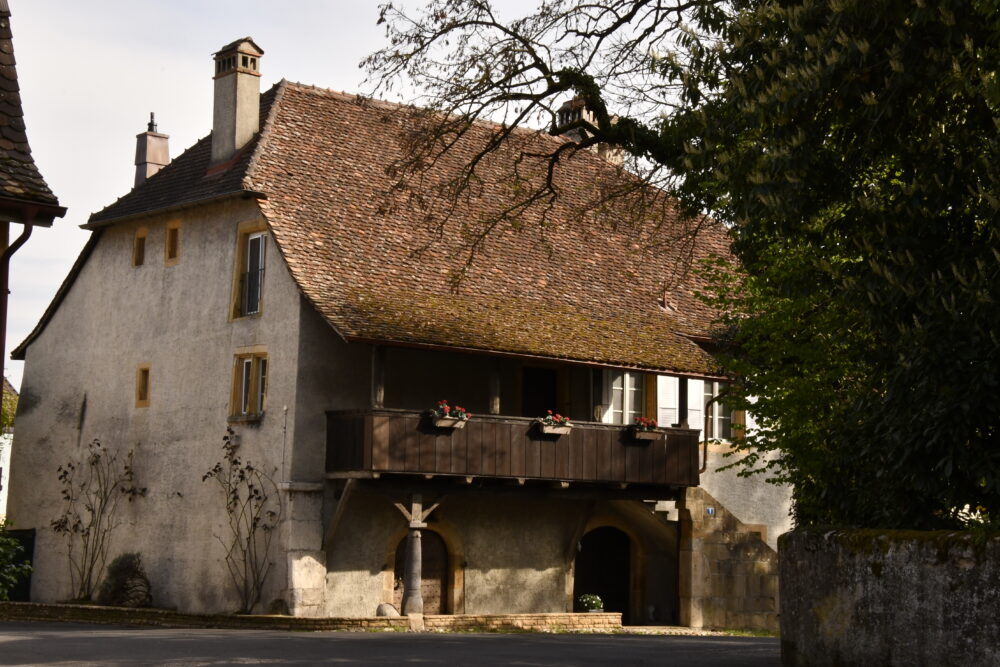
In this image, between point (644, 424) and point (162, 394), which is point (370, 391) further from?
point (644, 424)

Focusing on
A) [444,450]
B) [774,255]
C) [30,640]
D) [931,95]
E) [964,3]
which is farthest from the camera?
[444,450]

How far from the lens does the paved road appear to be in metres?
16.6

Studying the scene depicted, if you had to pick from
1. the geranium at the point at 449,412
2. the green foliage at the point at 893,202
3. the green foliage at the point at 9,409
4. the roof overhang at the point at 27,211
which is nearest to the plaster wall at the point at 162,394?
the geranium at the point at 449,412

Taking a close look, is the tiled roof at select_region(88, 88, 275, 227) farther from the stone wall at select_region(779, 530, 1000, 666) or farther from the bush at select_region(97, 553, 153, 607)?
the stone wall at select_region(779, 530, 1000, 666)

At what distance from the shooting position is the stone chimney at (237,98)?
30.2 meters

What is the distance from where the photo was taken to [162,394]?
3036cm

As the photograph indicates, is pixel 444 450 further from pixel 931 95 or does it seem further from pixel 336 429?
pixel 931 95

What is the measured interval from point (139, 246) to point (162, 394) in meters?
3.42

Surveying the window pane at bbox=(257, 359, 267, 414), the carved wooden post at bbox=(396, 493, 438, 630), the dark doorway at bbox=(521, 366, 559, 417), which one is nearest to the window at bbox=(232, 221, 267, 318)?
the window pane at bbox=(257, 359, 267, 414)

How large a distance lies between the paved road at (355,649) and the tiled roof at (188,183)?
940 cm

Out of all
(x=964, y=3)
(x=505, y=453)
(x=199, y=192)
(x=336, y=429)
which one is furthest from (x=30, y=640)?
(x=964, y=3)

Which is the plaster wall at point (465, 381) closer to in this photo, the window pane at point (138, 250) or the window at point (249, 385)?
the window at point (249, 385)

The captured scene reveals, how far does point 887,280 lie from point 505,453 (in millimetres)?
14241

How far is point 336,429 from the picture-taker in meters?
26.9
